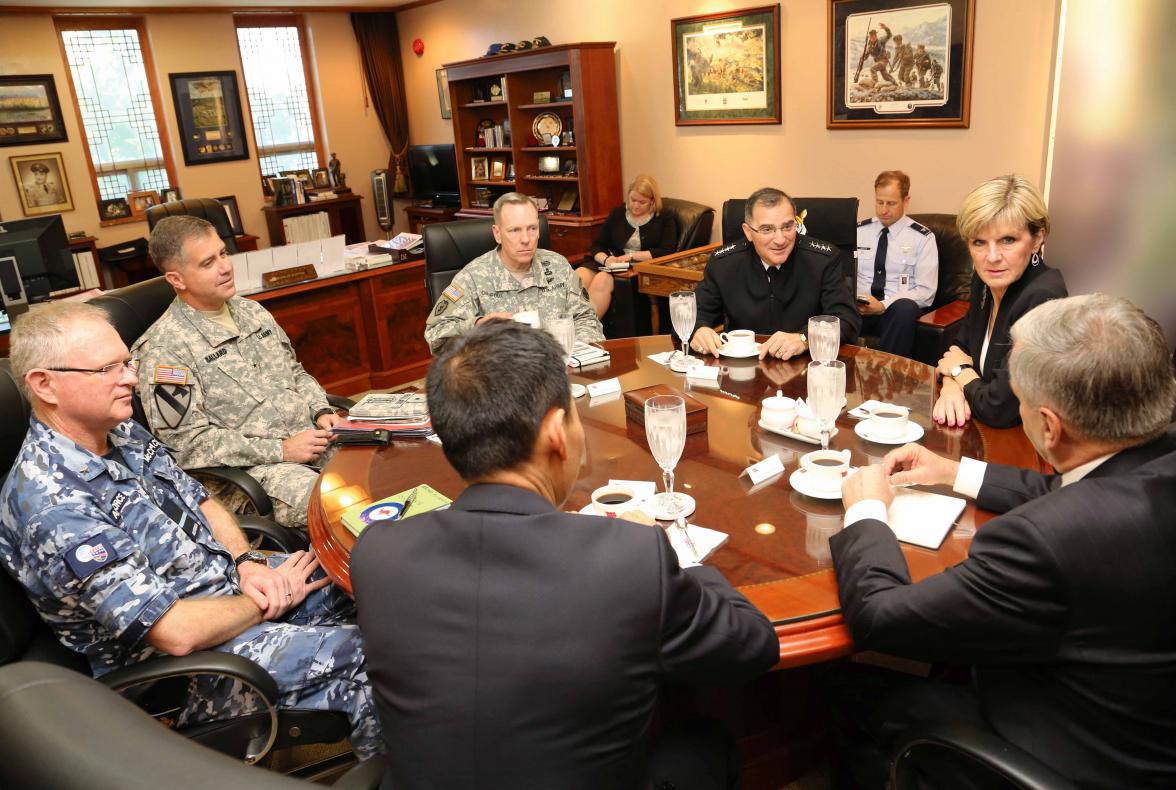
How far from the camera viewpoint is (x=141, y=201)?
764 centimetres

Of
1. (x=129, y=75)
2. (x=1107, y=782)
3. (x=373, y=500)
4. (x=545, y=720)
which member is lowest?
(x=1107, y=782)

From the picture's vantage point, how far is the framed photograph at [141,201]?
24.9 feet

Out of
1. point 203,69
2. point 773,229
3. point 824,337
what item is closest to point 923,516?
point 824,337

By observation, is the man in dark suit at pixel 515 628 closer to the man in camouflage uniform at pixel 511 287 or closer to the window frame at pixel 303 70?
the man in camouflage uniform at pixel 511 287

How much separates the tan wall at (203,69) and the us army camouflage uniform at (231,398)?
226 inches

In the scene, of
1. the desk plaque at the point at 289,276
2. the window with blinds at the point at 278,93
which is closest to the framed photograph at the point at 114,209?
the window with blinds at the point at 278,93

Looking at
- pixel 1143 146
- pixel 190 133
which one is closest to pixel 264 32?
pixel 190 133

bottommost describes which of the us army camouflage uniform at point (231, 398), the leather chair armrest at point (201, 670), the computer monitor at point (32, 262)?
the leather chair armrest at point (201, 670)

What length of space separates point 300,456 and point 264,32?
7339 mm

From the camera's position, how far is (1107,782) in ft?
3.84

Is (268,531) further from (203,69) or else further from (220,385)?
(203,69)

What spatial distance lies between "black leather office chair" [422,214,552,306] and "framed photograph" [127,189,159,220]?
5.34 metres

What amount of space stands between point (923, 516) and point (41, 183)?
8.07m

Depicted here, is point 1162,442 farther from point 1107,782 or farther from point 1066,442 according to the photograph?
point 1107,782
